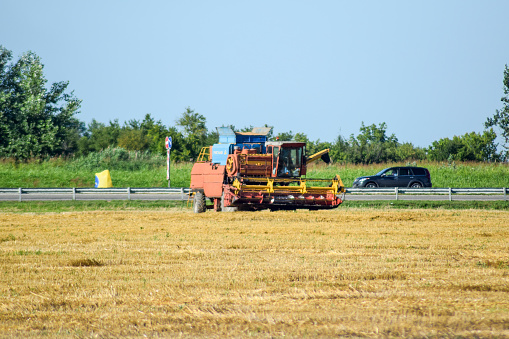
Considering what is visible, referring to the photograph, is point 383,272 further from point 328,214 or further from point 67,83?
point 67,83

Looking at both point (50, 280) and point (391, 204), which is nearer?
point (50, 280)

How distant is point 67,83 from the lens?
5734 cm

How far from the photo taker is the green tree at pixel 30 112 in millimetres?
51156

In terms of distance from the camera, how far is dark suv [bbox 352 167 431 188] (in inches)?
1510

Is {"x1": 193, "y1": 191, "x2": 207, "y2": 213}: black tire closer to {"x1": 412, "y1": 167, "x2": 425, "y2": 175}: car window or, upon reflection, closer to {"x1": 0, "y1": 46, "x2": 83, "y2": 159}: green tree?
{"x1": 412, "y1": 167, "x2": 425, "y2": 175}: car window

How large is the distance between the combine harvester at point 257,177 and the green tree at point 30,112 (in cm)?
3117

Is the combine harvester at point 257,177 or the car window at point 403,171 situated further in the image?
the car window at point 403,171

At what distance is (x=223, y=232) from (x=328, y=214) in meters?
6.69

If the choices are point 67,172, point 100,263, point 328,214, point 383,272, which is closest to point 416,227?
point 328,214

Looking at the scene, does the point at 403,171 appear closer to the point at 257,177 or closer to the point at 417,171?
the point at 417,171

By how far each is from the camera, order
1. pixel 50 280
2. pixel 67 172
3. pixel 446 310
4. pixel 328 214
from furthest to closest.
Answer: pixel 67 172, pixel 328 214, pixel 50 280, pixel 446 310

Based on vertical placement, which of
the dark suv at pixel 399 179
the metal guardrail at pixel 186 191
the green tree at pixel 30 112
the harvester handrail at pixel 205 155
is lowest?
the metal guardrail at pixel 186 191

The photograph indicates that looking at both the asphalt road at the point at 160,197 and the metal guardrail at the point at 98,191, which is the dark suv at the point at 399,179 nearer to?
the asphalt road at the point at 160,197

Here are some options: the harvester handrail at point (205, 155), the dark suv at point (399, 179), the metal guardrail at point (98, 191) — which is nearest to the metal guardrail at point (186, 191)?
the metal guardrail at point (98, 191)
